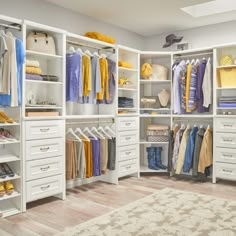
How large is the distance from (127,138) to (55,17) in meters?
2.02

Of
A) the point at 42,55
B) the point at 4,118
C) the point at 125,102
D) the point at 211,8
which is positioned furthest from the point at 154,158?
the point at 4,118

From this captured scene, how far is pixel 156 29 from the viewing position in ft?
16.7

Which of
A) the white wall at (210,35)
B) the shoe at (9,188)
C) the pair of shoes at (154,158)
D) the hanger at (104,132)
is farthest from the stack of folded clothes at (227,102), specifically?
the shoe at (9,188)

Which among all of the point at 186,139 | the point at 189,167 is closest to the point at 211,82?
the point at 186,139

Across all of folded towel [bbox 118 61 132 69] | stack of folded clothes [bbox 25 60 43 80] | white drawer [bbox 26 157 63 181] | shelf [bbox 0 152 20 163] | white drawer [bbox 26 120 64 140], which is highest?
folded towel [bbox 118 61 132 69]

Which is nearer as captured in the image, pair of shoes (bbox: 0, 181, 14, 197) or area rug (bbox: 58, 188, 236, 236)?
area rug (bbox: 58, 188, 236, 236)

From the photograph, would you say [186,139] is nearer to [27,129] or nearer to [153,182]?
Answer: [153,182]

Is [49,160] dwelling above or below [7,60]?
below

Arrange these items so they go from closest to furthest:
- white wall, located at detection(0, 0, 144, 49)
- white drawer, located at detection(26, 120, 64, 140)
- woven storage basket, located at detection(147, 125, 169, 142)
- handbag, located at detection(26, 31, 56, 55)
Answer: white drawer, located at detection(26, 120, 64, 140) < handbag, located at detection(26, 31, 56, 55) < white wall, located at detection(0, 0, 144, 49) < woven storage basket, located at detection(147, 125, 169, 142)

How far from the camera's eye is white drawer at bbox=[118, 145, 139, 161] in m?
4.36

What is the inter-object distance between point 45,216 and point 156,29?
11.9ft

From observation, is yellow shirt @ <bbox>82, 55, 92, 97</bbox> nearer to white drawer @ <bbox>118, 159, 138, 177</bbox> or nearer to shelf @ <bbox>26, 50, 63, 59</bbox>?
shelf @ <bbox>26, 50, 63, 59</bbox>

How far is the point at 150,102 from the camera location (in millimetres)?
5027

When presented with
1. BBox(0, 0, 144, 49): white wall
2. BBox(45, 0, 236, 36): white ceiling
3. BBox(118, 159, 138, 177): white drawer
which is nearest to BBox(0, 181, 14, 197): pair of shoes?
BBox(118, 159, 138, 177): white drawer
